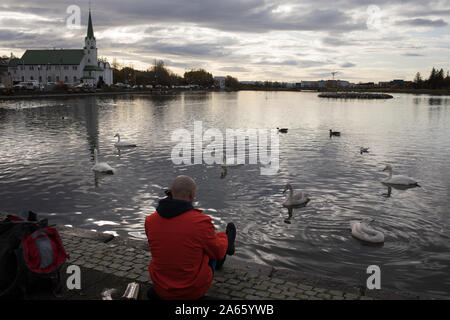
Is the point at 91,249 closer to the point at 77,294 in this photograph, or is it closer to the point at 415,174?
the point at 77,294

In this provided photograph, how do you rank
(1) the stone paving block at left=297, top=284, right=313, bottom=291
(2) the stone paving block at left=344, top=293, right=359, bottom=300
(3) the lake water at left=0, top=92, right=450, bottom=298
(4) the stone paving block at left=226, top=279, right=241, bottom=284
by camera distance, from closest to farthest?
(2) the stone paving block at left=344, top=293, right=359, bottom=300 < (1) the stone paving block at left=297, top=284, right=313, bottom=291 < (4) the stone paving block at left=226, top=279, right=241, bottom=284 < (3) the lake water at left=0, top=92, right=450, bottom=298

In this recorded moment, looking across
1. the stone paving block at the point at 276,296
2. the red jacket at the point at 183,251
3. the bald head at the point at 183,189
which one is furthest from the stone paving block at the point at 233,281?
the bald head at the point at 183,189

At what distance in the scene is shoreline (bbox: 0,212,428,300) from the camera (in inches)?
241

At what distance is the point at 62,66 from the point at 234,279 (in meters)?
160

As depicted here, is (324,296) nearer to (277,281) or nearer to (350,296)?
(350,296)

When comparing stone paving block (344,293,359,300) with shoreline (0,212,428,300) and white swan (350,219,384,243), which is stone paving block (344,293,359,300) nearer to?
shoreline (0,212,428,300)

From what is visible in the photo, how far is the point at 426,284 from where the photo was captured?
7.89 m

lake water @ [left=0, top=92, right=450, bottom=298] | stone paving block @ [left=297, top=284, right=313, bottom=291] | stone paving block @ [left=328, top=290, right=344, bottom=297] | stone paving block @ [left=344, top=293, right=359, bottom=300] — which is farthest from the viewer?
lake water @ [left=0, top=92, right=450, bottom=298]

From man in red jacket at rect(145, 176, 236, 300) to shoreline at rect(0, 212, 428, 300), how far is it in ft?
3.20

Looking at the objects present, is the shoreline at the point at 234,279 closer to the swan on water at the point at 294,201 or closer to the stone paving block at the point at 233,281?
the stone paving block at the point at 233,281

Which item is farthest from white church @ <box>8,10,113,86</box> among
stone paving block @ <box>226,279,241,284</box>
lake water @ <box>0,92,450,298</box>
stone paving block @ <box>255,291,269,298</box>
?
stone paving block @ <box>255,291,269,298</box>

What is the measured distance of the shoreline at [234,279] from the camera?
6.11 meters
